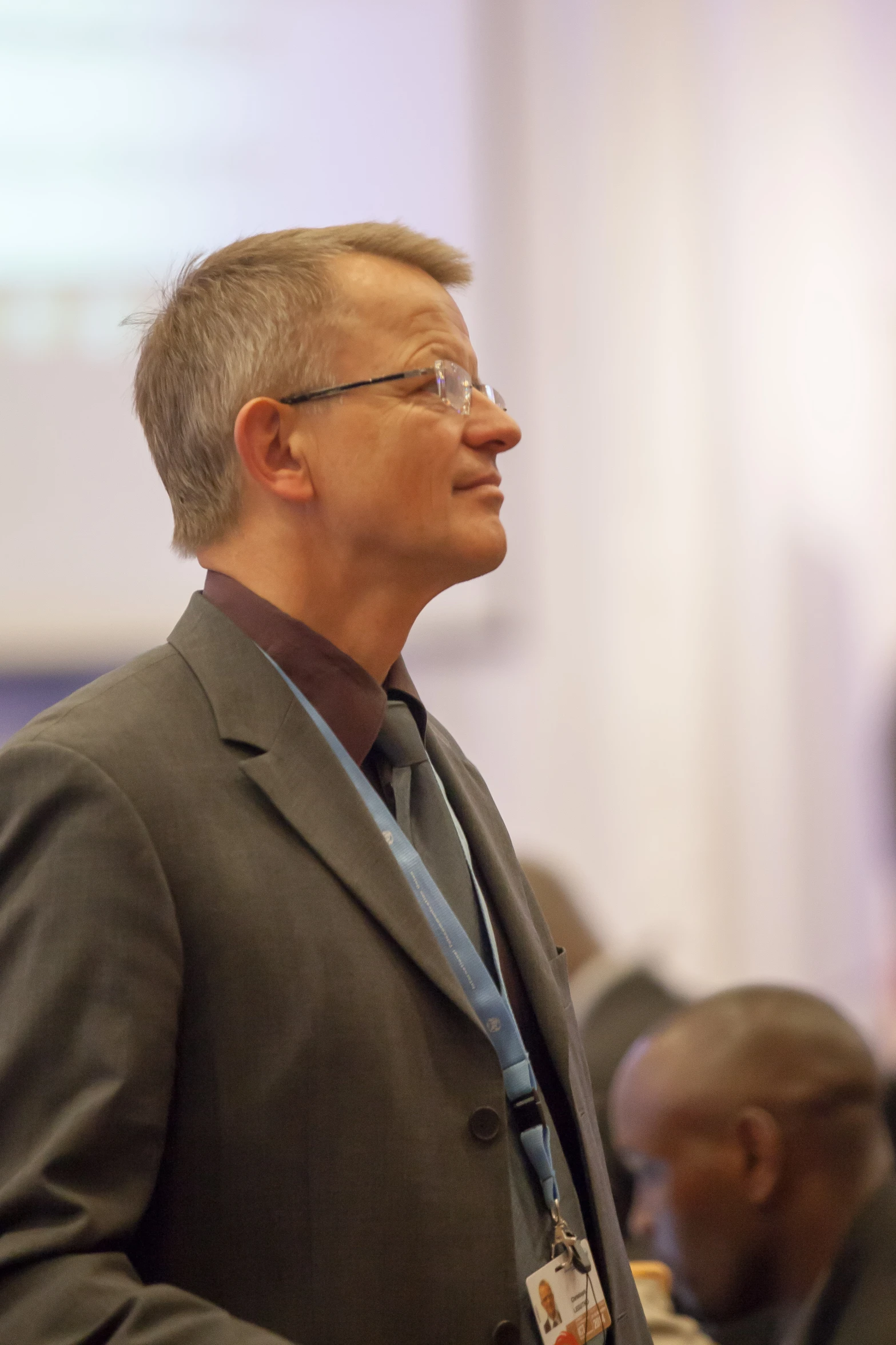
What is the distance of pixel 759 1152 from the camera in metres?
2.18

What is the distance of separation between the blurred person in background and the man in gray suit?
1156 millimetres

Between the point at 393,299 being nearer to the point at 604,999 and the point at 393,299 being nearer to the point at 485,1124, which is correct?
the point at 485,1124

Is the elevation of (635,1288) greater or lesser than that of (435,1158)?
lesser

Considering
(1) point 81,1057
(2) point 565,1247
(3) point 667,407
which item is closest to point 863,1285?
(2) point 565,1247

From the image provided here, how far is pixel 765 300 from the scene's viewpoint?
5012mm

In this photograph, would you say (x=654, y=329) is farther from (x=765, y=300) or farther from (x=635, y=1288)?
(x=635, y=1288)

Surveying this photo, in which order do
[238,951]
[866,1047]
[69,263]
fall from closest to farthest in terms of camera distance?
[238,951] → [866,1047] → [69,263]

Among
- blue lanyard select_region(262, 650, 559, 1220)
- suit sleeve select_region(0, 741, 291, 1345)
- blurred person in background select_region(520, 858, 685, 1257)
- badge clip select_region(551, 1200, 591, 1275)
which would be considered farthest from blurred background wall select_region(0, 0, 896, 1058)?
suit sleeve select_region(0, 741, 291, 1345)

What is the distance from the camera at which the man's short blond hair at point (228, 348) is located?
141 cm

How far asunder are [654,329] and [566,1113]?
3975 millimetres

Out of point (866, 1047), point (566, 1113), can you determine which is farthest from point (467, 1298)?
point (866, 1047)

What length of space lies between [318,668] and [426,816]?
20 cm

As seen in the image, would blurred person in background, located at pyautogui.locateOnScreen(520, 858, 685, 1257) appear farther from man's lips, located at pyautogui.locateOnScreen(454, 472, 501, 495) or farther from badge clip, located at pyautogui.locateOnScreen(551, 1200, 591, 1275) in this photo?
man's lips, located at pyautogui.locateOnScreen(454, 472, 501, 495)

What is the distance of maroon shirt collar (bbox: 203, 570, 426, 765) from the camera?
135cm
